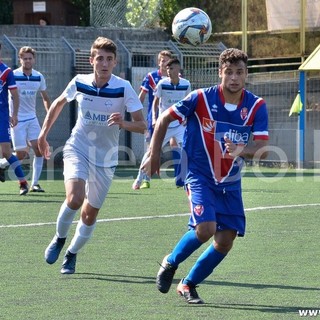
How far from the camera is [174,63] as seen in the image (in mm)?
16484

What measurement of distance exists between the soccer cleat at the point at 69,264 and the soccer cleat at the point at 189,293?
1.40 meters

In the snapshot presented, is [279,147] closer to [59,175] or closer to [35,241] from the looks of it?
[59,175]

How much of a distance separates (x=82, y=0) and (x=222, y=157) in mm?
22262

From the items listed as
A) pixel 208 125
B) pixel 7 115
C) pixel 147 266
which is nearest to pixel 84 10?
pixel 7 115

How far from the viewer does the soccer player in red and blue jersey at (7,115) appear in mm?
14602

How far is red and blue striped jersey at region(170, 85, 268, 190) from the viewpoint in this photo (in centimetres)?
739

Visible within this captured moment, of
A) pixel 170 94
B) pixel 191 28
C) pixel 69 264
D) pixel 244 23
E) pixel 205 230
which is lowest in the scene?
pixel 69 264

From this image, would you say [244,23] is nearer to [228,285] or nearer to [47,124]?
[47,124]

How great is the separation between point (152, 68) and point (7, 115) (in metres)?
9.09

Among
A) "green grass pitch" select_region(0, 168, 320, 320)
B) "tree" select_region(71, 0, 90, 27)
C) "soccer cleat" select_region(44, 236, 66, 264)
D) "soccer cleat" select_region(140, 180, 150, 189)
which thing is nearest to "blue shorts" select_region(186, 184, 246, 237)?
"green grass pitch" select_region(0, 168, 320, 320)

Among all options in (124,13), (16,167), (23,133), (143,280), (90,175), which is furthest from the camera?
(124,13)

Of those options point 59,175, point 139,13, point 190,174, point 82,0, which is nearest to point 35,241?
point 190,174

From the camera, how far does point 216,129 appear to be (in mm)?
7402

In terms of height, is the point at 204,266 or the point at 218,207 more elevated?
the point at 218,207
